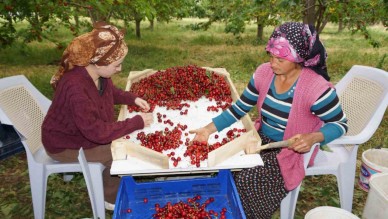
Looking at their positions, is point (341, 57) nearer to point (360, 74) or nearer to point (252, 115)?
point (252, 115)

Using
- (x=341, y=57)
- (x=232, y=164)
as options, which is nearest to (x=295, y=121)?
(x=232, y=164)

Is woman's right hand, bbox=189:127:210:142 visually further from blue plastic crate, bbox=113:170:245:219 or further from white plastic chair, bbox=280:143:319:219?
white plastic chair, bbox=280:143:319:219

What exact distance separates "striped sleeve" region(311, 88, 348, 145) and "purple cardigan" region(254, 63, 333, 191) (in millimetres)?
46

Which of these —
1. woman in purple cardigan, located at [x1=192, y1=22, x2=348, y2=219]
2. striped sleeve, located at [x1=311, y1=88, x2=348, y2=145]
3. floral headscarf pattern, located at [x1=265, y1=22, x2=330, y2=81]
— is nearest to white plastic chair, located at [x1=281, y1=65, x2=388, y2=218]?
striped sleeve, located at [x1=311, y1=88, x2=348, y2=145]

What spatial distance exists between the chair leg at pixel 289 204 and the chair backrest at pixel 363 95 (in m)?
0.88

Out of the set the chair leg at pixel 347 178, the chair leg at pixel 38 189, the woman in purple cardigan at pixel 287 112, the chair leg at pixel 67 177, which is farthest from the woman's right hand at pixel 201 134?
the chair leg at pixel 67 177

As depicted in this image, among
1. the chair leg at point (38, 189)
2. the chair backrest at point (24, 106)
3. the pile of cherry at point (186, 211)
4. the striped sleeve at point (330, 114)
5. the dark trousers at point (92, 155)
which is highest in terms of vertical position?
the striped sleeve at point (330, 114)

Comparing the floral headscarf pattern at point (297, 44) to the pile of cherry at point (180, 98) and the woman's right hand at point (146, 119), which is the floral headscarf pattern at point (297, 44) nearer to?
the pile of cherry at point (180, 98)

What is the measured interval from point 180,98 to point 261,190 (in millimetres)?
1495

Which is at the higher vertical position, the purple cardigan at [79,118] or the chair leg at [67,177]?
the purple cardigan at [79,118]

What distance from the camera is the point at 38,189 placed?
3254 mm

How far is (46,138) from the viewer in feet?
10.3

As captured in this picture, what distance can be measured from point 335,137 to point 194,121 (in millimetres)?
1294

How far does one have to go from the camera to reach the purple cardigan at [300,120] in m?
2.74
